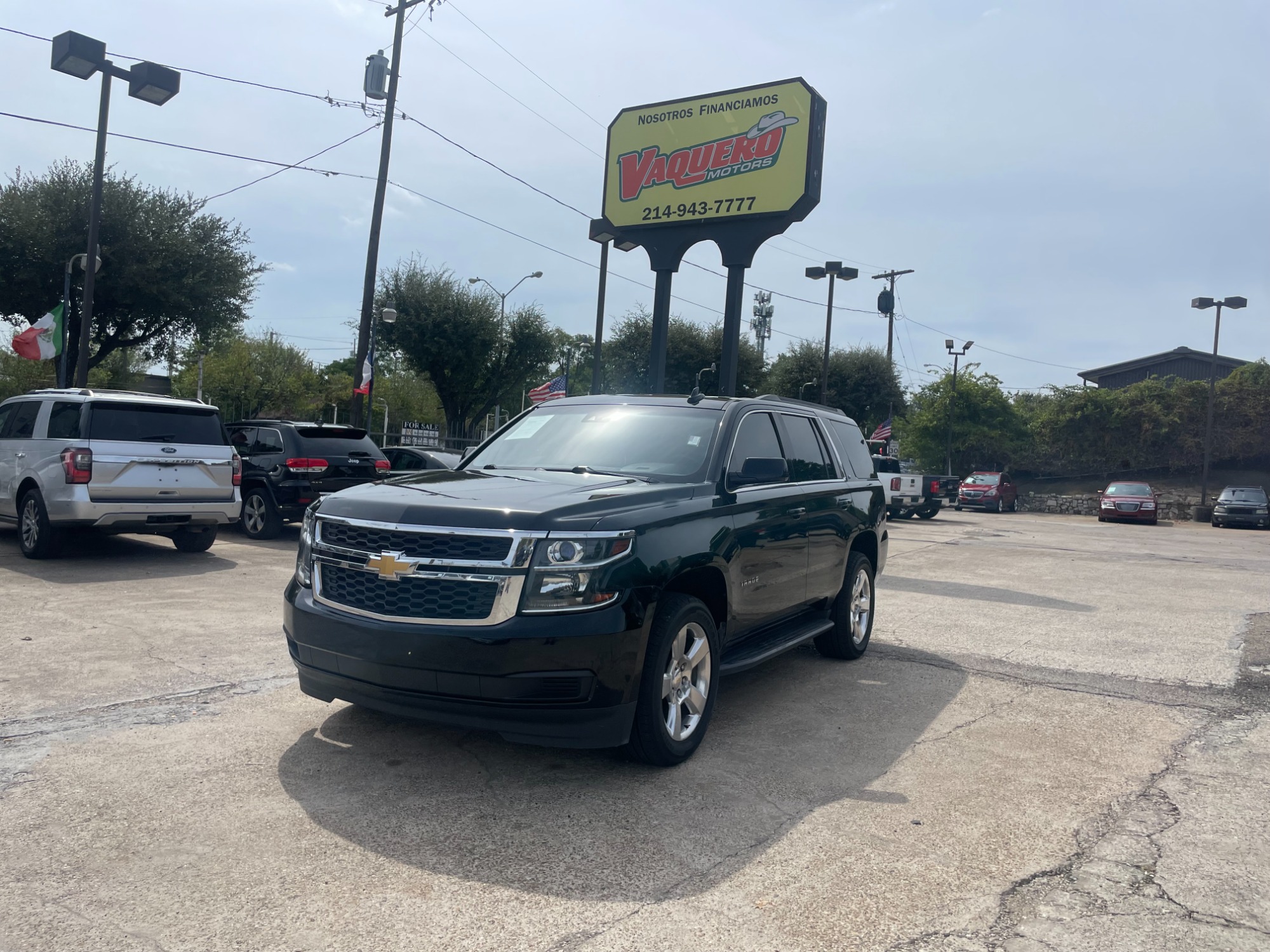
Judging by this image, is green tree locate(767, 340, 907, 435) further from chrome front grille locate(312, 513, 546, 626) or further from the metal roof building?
chrome front grille locate(312, 513, 546, 626)

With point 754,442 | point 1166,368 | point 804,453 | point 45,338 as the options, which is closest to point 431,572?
point 754,442

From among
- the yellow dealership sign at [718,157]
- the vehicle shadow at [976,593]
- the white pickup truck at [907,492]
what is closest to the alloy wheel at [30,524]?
the vehicle shadow at [976,593]

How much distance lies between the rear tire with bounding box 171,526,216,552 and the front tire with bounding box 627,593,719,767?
8433 mm

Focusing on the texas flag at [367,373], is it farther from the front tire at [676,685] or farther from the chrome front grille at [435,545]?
the front tire at [676,685]

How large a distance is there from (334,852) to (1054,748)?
3.65 meters

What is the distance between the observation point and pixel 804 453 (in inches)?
255

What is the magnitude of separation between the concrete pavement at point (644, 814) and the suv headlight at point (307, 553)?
782 millimetres

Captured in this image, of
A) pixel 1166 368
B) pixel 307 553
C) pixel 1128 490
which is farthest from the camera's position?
pixel 1166 368

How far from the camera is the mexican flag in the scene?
19.1m

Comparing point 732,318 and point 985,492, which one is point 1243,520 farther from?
point 732,318

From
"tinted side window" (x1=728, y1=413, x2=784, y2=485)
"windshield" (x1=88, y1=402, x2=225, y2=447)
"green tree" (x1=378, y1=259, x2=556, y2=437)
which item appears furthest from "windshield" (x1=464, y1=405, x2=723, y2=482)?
"green tree" (x1=378, y1=259, x2=556, y2=437)

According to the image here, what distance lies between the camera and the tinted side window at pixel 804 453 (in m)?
6.21

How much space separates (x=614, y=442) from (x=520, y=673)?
1.95 meters

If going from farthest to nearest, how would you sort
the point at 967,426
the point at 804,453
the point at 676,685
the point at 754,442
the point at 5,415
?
the point at 967,426, the point at 5,415, the point at 804,453, the point at 754,442, the point at 676,685
